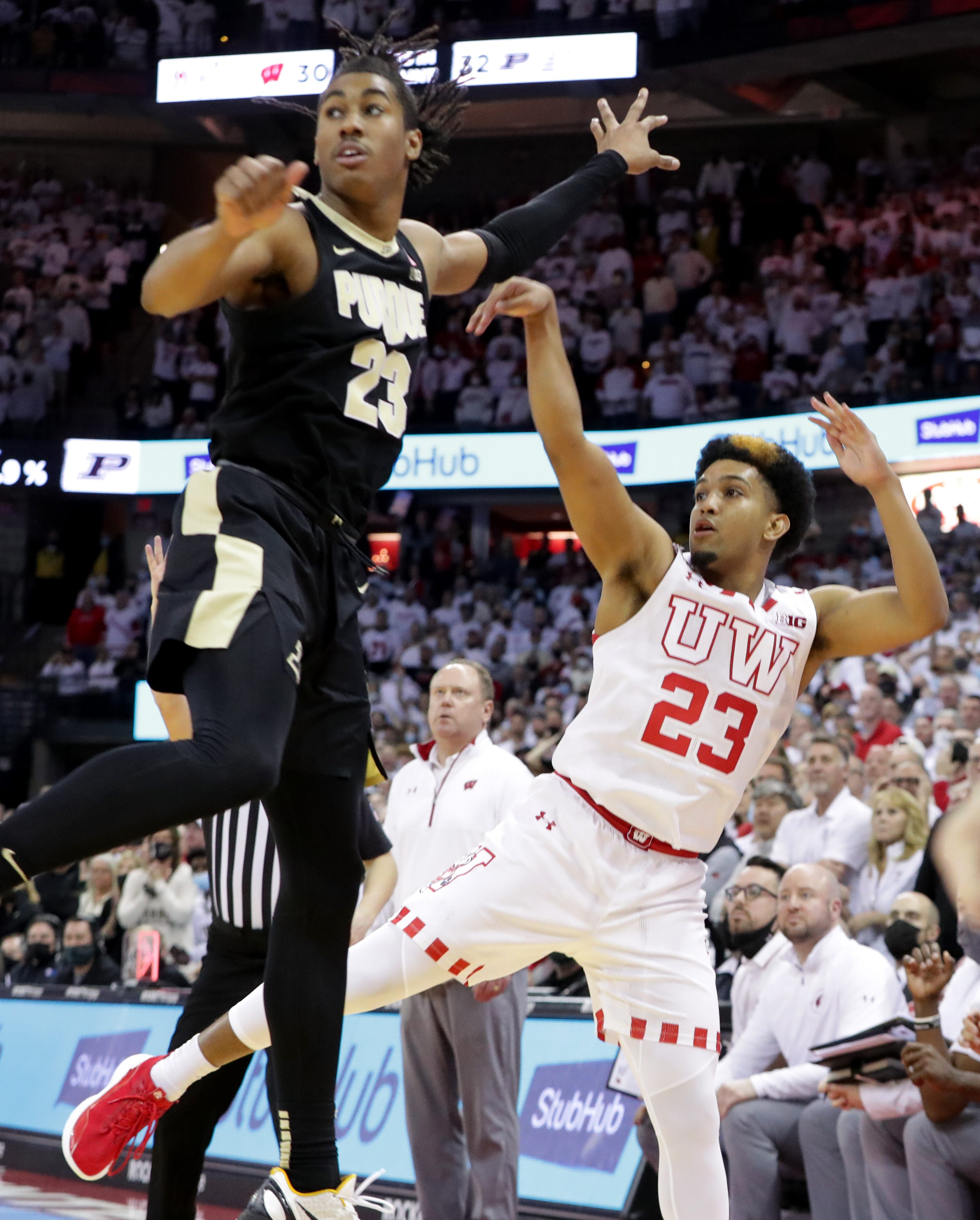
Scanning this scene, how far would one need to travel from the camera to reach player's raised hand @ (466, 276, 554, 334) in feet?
12.4

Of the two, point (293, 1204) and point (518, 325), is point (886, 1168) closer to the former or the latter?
point (293, 1204)

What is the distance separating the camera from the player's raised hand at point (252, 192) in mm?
2707

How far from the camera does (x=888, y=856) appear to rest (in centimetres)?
765

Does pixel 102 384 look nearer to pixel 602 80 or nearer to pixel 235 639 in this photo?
pixel 602 80

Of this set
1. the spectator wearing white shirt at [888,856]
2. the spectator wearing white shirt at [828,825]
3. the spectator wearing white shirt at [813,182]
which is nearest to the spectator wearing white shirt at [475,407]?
the spectator wearing white shirt at [813,182]

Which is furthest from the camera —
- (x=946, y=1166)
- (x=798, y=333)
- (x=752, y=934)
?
(x=798, y=333)

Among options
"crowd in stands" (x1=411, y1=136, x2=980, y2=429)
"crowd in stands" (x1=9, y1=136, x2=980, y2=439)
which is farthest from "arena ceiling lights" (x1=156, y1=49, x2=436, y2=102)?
"crowd in stands" (x1=411, y1=136, x2=980, y2=429)

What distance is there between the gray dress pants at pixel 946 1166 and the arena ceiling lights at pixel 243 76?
1782cm

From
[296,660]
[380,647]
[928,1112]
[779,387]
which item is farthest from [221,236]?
[380,647]

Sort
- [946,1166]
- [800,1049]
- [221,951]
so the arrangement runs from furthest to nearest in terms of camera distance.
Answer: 1. [800,1049]
2. [946,1166]
3. [221,951]

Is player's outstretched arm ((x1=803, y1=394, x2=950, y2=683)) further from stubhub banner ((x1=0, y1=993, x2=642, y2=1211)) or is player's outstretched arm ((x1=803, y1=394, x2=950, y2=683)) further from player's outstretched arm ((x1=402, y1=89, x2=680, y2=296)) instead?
stubhub banner ((x1=0, y1=993, x2=642, y2=1211))

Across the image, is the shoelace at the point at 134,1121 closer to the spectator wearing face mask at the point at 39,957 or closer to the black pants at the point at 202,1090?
the black pants at the point at 202,1090

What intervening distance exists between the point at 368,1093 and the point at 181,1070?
403cm

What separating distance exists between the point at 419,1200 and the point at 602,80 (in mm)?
17777
